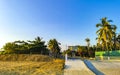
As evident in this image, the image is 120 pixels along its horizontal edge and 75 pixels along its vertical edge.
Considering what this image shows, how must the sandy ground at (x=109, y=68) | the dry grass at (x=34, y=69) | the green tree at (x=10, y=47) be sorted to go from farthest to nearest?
the green tree at (x=10, y=47)
the sandy ground at (x=109, y=68)
the dry grass at (x=34, y=69)

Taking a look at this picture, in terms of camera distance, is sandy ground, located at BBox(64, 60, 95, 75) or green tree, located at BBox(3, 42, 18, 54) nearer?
sandy ground, located at BBox(64, 60, 95, 75)

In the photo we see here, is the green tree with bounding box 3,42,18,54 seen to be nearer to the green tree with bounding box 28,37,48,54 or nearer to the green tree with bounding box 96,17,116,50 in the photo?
the green tree with bounding box 28,37,48,54

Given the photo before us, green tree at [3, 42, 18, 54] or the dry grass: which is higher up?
green tree at [3, 42, 18, 54]

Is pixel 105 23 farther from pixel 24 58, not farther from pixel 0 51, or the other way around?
pixel 0 51

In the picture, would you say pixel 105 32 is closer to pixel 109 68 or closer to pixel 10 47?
pixel 10 47

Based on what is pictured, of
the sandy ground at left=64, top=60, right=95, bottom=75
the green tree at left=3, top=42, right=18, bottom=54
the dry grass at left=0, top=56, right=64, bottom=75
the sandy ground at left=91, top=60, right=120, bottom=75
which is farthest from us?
the green tree at left=3, top=42, right=18, bottom=54

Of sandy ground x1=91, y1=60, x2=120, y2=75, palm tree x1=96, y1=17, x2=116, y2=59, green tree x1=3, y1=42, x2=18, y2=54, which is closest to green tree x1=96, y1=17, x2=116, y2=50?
palm tree x1=96, y1=17, x2=116, y2=59

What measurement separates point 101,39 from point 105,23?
427 cm

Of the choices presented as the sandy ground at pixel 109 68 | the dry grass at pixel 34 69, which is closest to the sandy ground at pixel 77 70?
the dry grass at pixel 34 69

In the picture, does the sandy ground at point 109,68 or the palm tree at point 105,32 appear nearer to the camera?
the sandy ground at point 109,68

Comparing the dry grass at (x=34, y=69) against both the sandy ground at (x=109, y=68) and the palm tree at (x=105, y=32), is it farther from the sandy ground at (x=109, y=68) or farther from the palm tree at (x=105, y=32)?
the palm tree at (x=105, y=32)

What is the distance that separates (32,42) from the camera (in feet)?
169

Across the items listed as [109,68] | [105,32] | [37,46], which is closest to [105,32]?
[105,32]

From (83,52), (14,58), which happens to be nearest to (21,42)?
(14,58)
